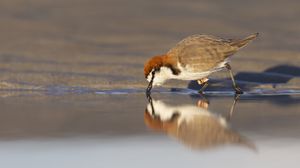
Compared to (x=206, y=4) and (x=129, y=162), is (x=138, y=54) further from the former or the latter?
(x=129, y=162)

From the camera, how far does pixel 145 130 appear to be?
8.60 m

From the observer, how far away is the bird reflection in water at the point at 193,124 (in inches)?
312

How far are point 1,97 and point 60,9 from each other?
4782 mm

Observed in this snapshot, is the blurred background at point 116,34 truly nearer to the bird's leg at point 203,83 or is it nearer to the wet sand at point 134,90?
the wet sand at point 134,90

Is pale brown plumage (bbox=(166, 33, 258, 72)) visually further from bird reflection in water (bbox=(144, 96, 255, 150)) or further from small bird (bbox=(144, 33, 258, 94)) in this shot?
bird reflection in water (bbox=(144, 96, 255, 150))

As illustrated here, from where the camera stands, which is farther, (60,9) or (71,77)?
(60,9)

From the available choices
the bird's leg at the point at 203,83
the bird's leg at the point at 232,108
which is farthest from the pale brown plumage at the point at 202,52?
the bird's leg at the point at 232,108

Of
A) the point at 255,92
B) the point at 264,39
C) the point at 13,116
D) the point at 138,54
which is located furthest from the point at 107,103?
the point at 264,39

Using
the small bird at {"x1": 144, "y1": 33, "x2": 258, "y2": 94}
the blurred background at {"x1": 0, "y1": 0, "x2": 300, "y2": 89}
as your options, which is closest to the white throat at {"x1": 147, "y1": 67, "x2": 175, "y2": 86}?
the small bird at {"x1": 144, "y1": 33, "x2": 258, "y2": 94}

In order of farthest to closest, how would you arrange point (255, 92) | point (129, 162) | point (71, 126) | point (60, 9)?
point (60, 9)
point (255, 92)
point (71, 126)
point (129, 162)

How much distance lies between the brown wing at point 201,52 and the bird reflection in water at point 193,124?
2.77ft

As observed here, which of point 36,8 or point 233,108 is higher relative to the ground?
point 36,8

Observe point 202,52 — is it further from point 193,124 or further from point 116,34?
point 116,34

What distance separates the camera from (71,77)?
1205 centimetres
